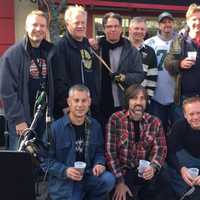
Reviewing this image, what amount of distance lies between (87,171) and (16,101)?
3.03 feet

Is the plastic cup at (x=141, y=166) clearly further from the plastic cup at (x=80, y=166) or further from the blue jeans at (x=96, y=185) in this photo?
the plastic cup at (x=80, y=166)

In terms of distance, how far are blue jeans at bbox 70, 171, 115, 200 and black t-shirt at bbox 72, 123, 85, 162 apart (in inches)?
7.5

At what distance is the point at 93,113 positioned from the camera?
16.5 ft

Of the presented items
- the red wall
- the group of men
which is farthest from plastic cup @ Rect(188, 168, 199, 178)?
the red wall

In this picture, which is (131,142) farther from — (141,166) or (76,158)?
(76,158)

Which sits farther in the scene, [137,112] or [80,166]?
[137,112]

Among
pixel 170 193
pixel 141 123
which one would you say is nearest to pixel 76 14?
pixel 141 123

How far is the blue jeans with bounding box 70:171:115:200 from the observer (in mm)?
4331

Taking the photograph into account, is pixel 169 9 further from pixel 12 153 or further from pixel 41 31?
pixel 12 153

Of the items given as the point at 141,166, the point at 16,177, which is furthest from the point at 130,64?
the point at 16,177

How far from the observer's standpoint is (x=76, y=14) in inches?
186

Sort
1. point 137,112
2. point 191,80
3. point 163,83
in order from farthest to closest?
point 163,83
point 191,80
point 137,112

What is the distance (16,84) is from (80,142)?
0.82 meters

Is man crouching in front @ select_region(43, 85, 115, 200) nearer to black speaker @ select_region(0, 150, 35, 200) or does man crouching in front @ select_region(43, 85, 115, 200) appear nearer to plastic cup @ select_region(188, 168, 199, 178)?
plastic cup @ select_region(188, 168, 199, 178)
